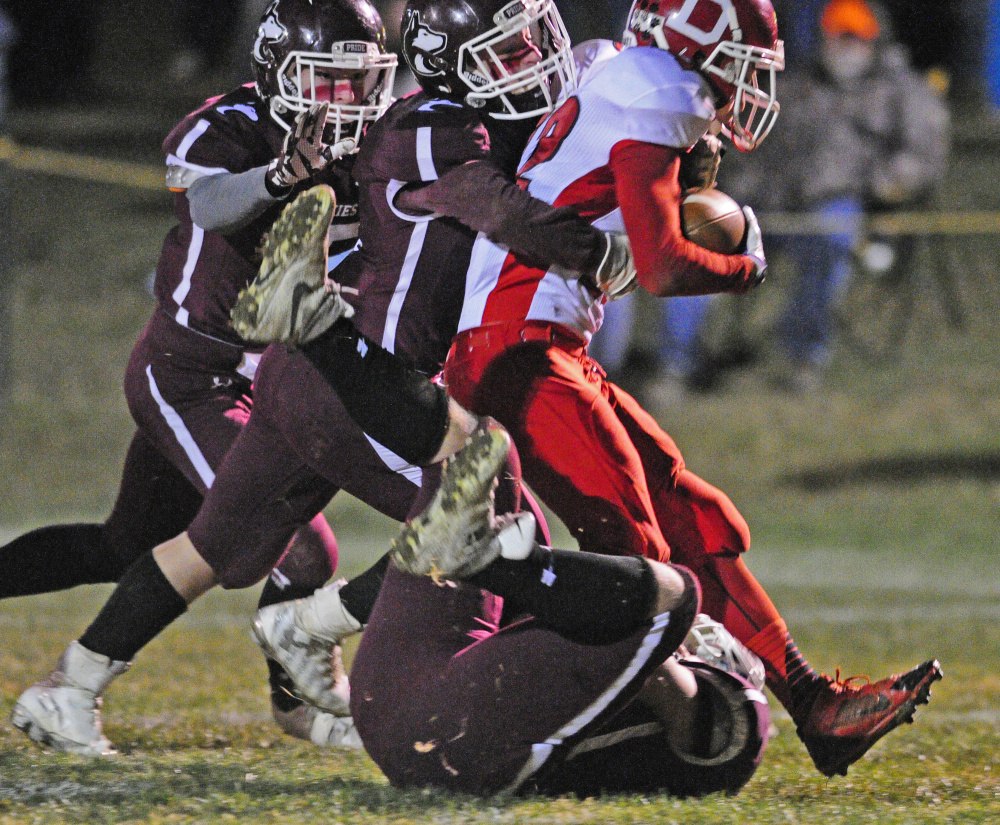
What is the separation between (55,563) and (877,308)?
8.15 metres

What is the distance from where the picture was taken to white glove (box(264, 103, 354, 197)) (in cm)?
368

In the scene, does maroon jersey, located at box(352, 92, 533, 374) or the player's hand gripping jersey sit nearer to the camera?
the player's hand gripping jersey

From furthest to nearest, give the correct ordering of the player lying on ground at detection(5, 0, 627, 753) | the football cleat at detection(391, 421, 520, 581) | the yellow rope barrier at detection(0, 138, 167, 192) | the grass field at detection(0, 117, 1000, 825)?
1. the yellow rope barrier at detection(0, 138, 167, 192)
2. the player lying on ground at detection(5, 0, 627, 753)
3. the grass field at detection(0, 117, 1000, 825)
4. the football cleat at detection(391, 421, 520, 581)

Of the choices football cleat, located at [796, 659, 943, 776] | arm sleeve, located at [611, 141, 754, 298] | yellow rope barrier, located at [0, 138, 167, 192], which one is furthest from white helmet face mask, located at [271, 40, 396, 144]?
yellow rope barrier, located at [0, 138, 167, 192]

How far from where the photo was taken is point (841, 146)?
972 cm

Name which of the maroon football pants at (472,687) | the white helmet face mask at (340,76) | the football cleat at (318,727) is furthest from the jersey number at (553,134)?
the football cleat at (318,727)

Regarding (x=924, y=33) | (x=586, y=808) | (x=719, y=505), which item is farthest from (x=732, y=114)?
(x=924, y=33)

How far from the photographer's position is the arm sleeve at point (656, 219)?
3369 millimetres

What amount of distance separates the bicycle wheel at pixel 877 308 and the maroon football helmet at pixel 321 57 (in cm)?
745

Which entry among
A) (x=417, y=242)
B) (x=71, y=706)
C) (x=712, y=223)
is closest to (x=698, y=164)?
(x=712, y=223)

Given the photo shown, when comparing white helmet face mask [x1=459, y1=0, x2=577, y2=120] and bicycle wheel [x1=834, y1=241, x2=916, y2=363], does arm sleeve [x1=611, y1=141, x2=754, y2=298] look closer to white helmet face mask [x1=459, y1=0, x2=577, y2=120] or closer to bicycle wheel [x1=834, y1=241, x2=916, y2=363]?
white helmet face mask [x1=459, y1=0, x2=577, y2=120]

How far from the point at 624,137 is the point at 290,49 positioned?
985 millimetres

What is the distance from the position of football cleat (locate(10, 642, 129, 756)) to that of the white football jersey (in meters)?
1.20

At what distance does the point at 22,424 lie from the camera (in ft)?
32.6
